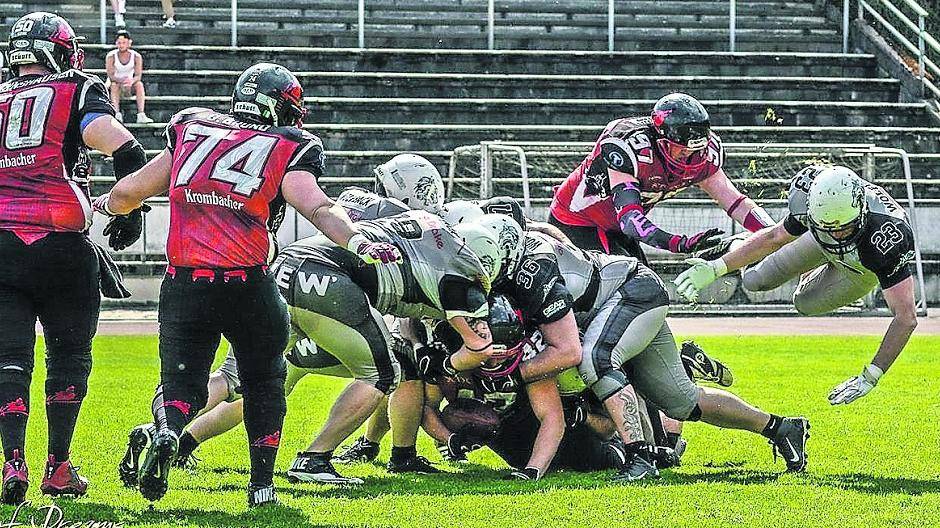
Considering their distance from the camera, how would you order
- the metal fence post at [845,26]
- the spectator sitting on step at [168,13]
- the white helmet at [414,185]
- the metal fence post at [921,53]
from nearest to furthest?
the white helmet at [414,185], the spectator sitting on step at [168,13], the metal fence post at [921,53], the metal fence post at [845,26]

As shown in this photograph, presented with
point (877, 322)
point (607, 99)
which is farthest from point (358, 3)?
point (877, 322)

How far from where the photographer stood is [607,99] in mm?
22594

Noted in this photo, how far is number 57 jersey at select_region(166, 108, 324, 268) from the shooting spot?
20.7ft

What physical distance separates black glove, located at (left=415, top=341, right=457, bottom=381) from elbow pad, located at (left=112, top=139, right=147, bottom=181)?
2027 mm

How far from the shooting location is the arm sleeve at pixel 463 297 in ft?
24.3

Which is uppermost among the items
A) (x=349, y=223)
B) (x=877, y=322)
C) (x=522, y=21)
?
(x=522, y=21)

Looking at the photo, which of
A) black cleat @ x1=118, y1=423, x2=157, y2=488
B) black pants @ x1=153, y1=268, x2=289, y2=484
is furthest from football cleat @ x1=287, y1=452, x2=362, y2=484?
black cleat @ x1=118, y1=423, x2=157, y2=488

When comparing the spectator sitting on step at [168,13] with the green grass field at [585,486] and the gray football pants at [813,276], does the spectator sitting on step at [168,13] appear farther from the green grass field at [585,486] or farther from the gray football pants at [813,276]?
the gray football pants at [813,276]

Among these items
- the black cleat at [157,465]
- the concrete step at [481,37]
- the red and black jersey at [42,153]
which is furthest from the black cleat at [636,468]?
the concrete step at [481,37]

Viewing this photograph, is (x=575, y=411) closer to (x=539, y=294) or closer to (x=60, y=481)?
(x=539, y=294)

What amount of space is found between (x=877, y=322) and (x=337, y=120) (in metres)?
8.24

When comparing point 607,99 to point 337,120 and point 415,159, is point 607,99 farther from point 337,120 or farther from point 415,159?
point 415,159

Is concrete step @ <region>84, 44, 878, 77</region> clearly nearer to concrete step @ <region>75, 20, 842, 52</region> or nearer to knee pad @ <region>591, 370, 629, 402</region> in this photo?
concrete step @ <region>75, 20, 842, 52</region>

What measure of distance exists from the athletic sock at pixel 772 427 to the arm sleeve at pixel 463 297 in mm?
1869
